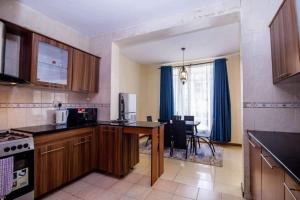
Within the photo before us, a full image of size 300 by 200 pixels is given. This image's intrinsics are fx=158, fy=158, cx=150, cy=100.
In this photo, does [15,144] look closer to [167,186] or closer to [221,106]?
[167,186]

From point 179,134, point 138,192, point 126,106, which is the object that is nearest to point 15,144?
point 138,192

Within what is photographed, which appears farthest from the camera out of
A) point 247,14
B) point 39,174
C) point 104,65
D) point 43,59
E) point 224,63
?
point 224,63

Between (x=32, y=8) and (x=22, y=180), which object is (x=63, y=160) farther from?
(x=32, y=8)

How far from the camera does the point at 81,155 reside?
7.91 feet

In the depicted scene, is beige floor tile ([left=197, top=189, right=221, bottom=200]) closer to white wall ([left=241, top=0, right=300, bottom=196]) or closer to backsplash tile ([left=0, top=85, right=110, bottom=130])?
white wall ([left=241, top=0, right=300, bottom=196])

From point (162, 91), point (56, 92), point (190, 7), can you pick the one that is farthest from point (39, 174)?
point (162, 91)

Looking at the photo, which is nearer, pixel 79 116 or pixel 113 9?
pixel 113 9

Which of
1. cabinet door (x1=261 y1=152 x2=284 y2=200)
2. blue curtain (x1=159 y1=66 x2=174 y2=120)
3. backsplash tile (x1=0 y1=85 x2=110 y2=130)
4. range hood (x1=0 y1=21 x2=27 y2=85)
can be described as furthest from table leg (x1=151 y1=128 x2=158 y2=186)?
blue curtain (x1=159 y1=66 x2=174 y2=120)

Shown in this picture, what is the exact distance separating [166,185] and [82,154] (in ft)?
4.42

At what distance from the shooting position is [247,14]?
205 cm

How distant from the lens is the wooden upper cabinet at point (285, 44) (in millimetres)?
1339

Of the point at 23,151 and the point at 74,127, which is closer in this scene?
the point at 23,151

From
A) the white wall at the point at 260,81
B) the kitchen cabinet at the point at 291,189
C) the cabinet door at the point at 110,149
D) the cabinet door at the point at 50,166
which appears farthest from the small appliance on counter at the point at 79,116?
the kitchen cabinet at the point at 291,189

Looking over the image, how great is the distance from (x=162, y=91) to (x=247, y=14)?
361 centimetres
